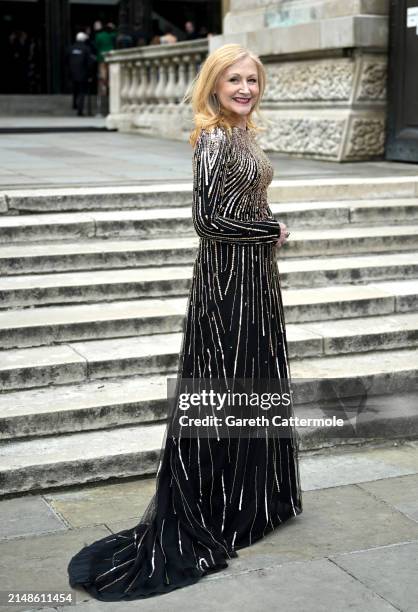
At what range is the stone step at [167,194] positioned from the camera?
791 cm

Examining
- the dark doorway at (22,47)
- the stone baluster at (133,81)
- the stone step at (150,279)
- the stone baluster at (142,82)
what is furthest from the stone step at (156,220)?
the dark doorway at (22,47)

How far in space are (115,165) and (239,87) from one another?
268 inches

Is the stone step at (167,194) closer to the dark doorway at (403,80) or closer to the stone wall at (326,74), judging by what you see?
the dark doorway at (403,80)

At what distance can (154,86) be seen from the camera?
15984 millimetres

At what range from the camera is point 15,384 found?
5.85 metres

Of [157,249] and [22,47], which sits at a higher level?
[22,47]

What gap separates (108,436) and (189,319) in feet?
4.45

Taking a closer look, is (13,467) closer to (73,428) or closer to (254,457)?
(73,428)

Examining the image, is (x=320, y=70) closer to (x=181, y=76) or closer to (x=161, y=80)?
(x=181, y=76)

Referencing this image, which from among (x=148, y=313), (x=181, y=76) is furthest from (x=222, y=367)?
(x=181, y=76)

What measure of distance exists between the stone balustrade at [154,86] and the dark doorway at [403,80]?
12.4ft

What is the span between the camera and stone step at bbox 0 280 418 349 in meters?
6.29

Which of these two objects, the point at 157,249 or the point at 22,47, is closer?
the point at 157,249

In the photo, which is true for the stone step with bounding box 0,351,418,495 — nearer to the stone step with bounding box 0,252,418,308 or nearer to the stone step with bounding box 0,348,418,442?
the stone step with bounding box 0,348,418,442
